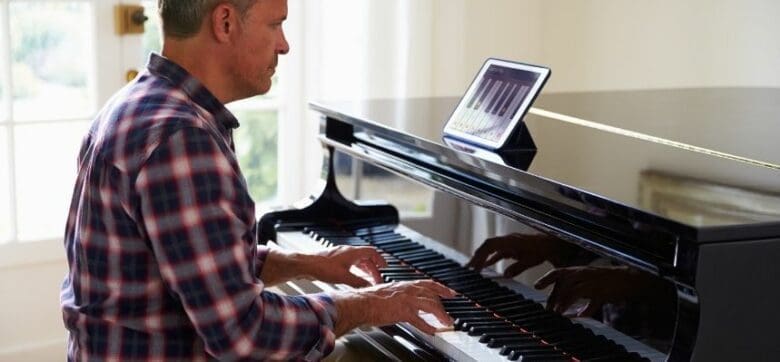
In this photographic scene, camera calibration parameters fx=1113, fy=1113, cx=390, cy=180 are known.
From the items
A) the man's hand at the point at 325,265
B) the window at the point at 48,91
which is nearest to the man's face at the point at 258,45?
the man's hand at the point at 325,265

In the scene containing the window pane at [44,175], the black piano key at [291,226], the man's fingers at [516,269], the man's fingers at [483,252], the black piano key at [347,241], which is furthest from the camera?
the window pane at [44,175]

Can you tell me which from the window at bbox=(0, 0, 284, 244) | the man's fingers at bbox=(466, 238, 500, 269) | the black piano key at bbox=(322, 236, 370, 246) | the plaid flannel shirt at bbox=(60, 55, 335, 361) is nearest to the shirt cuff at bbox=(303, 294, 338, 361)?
the plaid flannel shirt at bbox=(60, 55, 335, 361)

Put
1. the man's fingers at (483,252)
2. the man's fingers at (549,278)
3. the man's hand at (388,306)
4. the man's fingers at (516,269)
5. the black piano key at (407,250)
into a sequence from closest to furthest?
the man's hand at (388,306) < the man's fingers at (549,278) < the man's fingers at (516,269) < the man's fingers at (483,252) < the black piano key at (407,250)

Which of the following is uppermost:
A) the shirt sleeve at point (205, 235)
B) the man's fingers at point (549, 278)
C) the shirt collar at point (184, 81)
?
the shirt collar at point (184, 81)

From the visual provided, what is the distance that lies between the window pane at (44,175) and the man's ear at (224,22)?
2059 mm

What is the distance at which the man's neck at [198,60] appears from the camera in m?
1.72

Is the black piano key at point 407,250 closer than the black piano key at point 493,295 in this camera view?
No

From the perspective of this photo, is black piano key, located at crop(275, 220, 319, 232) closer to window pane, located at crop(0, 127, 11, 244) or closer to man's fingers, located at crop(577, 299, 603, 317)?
man's fingers, located at crop(577, 299, 603, 317)

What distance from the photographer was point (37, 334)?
Answer: 3689 millimetres

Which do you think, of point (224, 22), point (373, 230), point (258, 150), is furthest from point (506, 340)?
point (258, 150)

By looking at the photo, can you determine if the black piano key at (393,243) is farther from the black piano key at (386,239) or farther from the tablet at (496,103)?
the tablet at (496,103)

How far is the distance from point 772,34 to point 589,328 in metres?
1.93

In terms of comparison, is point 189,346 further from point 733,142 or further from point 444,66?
point 444,66

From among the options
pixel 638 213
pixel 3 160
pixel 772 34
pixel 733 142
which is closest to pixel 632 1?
pixel 772 34
